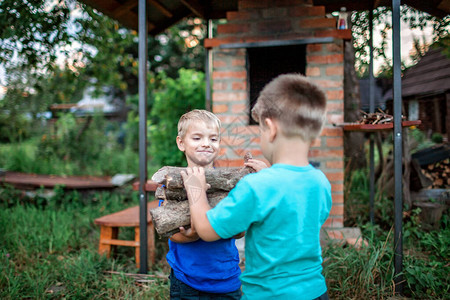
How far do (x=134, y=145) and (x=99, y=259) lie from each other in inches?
287

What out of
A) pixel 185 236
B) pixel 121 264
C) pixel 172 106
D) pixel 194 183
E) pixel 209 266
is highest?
pixel 172 106

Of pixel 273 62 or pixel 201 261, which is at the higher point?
pixel 273 62

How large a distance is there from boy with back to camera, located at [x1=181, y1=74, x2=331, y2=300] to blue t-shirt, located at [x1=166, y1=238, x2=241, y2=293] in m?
0.36

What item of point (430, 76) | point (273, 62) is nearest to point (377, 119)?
point (273, 62)

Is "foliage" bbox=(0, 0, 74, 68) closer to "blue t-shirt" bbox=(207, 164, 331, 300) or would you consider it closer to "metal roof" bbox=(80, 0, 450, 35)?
"metal roof" bbox=(80, 0, 450, 35)

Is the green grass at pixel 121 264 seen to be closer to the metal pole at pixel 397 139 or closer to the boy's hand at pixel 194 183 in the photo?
the metal pole at pixel 397 139

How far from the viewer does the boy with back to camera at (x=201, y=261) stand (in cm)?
166

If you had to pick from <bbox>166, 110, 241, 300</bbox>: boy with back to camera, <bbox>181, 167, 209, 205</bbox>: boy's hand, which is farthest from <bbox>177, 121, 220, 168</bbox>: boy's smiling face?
<bbox>181, 167, 209, 205</bbox>: boy's hand

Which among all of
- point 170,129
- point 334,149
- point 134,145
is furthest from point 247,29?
point 134,145

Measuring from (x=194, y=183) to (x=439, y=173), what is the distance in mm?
4339

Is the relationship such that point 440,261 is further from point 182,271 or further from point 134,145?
point 134,145

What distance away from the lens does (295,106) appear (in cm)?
123

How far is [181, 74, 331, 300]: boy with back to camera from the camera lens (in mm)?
1207

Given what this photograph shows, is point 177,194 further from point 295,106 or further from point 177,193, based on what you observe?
point 295,106
